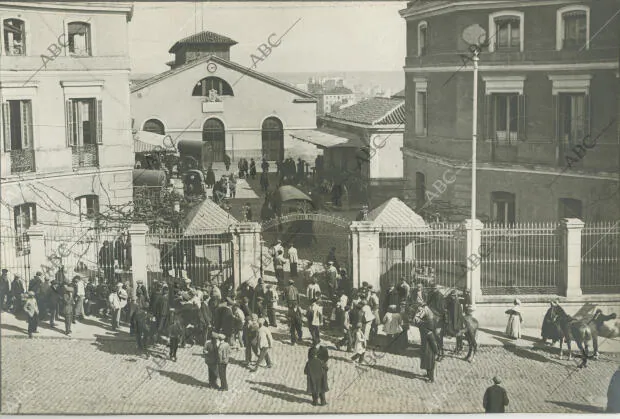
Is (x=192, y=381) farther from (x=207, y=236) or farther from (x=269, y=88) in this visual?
(x=269, y=88)

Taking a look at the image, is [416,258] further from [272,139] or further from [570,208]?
[272,139]

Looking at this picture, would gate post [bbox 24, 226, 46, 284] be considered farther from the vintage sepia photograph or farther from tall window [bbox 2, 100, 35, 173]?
tall window [bbox 2, 100, 35, 173]

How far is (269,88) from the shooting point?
74.9 ft

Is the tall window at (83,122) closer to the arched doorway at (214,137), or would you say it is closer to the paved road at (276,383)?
the arched doorway at (214,137)

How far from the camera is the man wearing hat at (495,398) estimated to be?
1641 centimetres

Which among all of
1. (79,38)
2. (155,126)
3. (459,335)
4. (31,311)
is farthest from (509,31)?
(31,311)

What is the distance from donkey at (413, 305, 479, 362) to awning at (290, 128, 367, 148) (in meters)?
6.28

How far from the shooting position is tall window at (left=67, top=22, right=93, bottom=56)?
831 inches

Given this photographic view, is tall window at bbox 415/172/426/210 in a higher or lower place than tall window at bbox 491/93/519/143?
lower

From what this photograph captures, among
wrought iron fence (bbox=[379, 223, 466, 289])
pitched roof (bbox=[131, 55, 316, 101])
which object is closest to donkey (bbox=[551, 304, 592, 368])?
wrought iron fence (bbox=[379, 223, 466, 289])

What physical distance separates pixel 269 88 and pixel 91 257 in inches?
262

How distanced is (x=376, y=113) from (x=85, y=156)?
28.9ft

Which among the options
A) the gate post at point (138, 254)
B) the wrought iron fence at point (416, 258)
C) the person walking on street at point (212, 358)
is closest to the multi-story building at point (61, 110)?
the gate post at point (138, 254)

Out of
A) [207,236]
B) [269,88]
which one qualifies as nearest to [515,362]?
[207,236]
